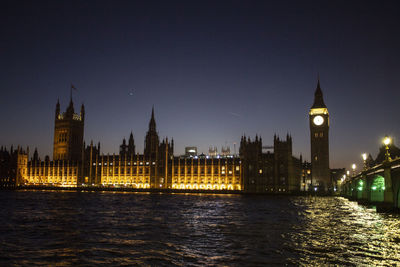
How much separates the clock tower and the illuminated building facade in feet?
25.2

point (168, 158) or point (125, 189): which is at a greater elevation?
point (168, 158)

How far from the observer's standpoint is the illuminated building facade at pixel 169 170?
14062 centimetres

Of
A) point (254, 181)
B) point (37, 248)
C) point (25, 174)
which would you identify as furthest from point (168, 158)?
point (37, 248)

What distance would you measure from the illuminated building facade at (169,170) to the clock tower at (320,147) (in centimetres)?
769

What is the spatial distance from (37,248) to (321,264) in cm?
1657

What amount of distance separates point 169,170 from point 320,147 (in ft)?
209

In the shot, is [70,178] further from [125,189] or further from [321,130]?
[321,130]

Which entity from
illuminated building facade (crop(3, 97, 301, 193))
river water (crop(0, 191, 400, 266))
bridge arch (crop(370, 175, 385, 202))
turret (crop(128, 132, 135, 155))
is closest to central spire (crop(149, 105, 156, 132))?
illuminated building facade (crop(3, 97, 301, 193))

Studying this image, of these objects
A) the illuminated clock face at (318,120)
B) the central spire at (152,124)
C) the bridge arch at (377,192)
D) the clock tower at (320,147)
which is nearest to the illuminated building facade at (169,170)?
the central spire at (152,124)

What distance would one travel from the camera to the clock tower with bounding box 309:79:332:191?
485 feet

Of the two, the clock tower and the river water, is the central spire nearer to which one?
the clock tower

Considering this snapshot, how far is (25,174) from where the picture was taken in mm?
194000

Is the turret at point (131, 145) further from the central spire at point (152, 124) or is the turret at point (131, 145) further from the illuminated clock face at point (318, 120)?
the illuminated clock face at point (318, 120)

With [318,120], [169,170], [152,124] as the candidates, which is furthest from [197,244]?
[152,124]
